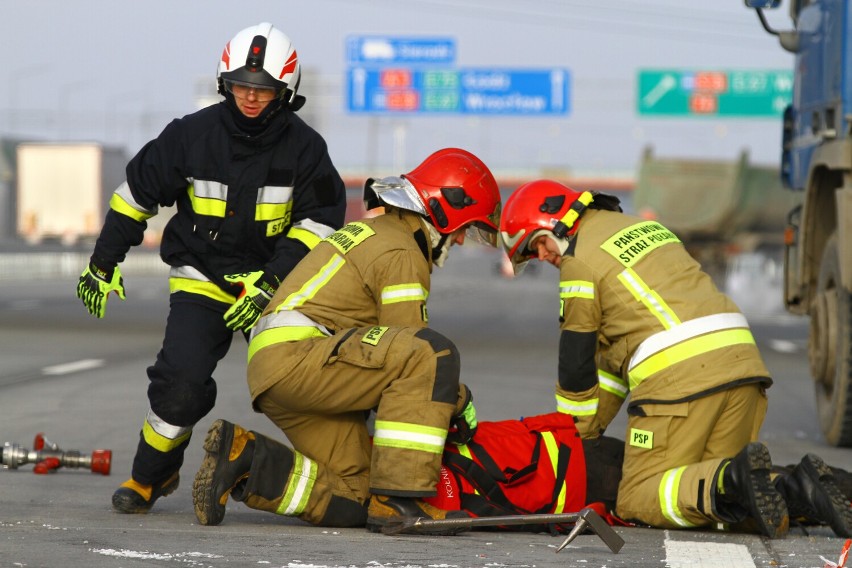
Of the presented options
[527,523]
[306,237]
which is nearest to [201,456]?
[306,237]

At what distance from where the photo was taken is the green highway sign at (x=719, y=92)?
50625mm

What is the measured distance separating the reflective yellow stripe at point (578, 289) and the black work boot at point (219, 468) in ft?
4.58

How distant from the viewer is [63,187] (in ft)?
142

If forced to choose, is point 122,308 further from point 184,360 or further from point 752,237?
point 184,360

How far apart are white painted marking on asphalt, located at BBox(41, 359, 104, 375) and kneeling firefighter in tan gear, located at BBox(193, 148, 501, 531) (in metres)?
7.56

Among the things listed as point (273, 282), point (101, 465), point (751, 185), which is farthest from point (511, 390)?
point (751, 185)

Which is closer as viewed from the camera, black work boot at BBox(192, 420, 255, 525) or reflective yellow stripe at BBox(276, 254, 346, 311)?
black work boot at BBox(192, 420, 255, 525)

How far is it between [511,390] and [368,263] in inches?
254

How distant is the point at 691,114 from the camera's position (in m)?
51.1

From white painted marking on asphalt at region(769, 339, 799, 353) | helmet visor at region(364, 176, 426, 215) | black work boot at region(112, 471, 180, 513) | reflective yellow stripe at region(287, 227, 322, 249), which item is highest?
helmet visor at region(364, 176, 426, 215)

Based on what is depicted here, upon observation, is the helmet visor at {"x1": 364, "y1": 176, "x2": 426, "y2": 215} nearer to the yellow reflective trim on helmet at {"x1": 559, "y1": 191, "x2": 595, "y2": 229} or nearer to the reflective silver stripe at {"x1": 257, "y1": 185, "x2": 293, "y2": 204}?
the reflective silver stripe at {"x1": 257, "y1": 185, "x2": 293, "y2": 204}

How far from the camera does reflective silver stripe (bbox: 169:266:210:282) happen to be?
645cm

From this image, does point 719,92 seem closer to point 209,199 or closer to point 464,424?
point 209,199

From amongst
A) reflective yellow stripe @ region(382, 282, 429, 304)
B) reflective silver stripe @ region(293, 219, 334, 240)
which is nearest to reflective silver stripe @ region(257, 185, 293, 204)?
reflective silver stripe @ region(293, 219, 334, 240)
